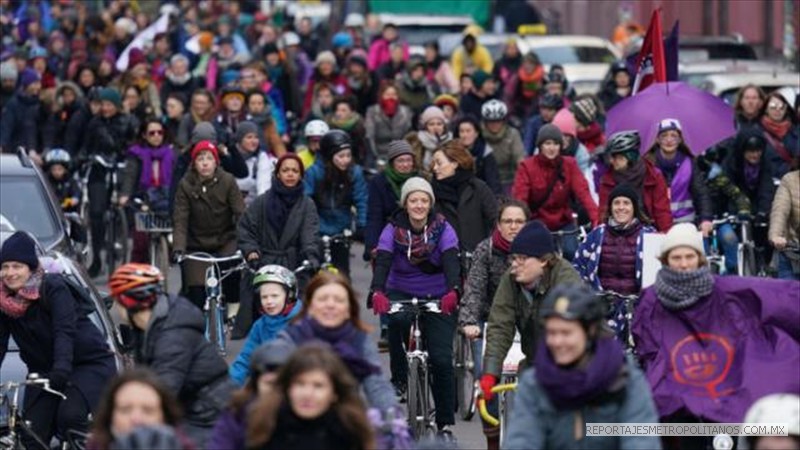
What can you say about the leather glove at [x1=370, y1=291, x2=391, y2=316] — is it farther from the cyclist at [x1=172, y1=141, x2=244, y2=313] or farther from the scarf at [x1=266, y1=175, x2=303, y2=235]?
the cyclist at [x1=172, y1=141, x2=244, y2=313]

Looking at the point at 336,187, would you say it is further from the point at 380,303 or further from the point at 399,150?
the point at 380,303

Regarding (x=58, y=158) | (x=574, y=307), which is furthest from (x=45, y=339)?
(x=58, y=158)

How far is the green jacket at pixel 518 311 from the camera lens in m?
13.1

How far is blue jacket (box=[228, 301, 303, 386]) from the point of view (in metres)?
12.5

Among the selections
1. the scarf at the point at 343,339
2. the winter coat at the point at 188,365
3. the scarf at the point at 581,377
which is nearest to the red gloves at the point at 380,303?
the winter coat at the point at 188,365

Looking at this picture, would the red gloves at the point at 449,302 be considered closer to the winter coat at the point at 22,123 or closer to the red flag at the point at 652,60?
the red flag at the point at 652,60

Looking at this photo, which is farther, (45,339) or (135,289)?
(45,339)

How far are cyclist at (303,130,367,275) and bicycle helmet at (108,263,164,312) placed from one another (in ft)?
25.6

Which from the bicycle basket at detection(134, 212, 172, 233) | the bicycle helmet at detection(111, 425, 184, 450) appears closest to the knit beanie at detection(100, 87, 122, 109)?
the bicycle basket at detection(134, 212, 172, 233)

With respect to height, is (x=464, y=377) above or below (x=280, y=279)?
below

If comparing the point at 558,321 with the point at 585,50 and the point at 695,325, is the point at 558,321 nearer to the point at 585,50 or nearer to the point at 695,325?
the point at 695,325

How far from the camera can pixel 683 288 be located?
1219cm

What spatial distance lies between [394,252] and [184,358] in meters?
4.94

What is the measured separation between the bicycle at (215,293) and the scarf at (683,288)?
6876mm
